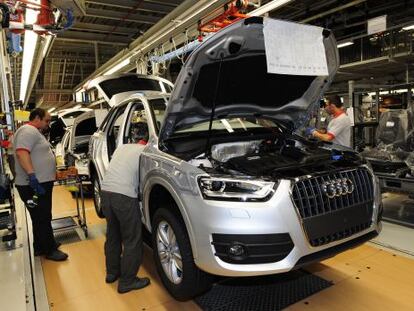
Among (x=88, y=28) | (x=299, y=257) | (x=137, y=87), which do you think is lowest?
(x=299, y=257)

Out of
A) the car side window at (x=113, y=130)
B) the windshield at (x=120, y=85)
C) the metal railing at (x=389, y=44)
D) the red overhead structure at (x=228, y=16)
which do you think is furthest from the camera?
the metal railing at (x=389, y=44)

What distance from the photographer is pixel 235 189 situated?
7.51 feet

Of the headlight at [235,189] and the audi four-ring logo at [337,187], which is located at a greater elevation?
the headlight at [235,189]

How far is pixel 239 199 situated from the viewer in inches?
87.5

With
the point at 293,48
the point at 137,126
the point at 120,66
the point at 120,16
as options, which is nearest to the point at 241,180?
the point at 293,48

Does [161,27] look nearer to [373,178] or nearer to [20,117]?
[20,117]

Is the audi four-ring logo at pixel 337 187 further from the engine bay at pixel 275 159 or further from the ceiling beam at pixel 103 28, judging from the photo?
the ceiling beam at pixel 103 28

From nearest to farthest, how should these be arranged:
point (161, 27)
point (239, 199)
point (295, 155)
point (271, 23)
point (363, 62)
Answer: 1. point (239, 199)
2. point (271, 23)
3. point (295, 155)
4. point (161, 27)
5. point (363, 62)

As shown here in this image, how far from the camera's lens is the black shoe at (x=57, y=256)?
3.86m

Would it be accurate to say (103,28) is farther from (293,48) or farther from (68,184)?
(293,48)

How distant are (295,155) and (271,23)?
1.07 metres

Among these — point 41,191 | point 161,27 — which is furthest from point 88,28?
point 41,191

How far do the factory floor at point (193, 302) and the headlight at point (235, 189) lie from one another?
1048 mm

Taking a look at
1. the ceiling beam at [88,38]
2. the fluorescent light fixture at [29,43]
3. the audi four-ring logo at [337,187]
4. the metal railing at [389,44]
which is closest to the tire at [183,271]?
the audi four-ring logo at [337,187]
